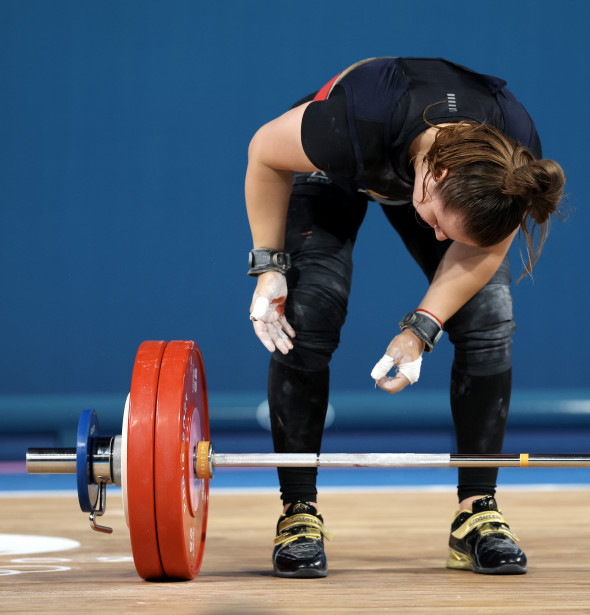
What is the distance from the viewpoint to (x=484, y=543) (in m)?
1.53

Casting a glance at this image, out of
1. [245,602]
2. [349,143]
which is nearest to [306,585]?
[245,602]

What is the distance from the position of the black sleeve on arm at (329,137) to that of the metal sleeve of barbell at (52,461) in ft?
1.96

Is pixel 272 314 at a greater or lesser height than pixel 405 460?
greater

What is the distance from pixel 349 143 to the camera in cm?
145

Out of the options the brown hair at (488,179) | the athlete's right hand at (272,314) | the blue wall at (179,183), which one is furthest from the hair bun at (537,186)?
the blue wall at (179,183)

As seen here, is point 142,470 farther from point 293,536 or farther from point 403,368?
point 403,368

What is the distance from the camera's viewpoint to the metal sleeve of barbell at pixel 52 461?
144 cm

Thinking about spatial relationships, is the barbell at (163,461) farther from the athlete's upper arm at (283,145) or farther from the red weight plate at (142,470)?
the athlete's upper arm at (283,145)

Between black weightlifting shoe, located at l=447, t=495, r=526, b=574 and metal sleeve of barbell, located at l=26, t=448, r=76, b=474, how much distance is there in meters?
0.65

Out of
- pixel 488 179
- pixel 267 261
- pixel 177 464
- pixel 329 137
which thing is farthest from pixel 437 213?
pixel 177 464

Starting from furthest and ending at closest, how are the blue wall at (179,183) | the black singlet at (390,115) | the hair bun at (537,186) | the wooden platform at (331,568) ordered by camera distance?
the blue wall at (179,183) → the black singlet at (390,115) → the hair bun at (537,186) → the wooden platform at (331,568)

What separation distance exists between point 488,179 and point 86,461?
0.72 meters

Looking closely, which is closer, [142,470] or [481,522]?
[142,470]

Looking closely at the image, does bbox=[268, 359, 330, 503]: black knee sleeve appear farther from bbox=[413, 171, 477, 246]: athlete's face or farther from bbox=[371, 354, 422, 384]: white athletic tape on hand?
bbox=[413, 171, 477, 246]: athlete's face
